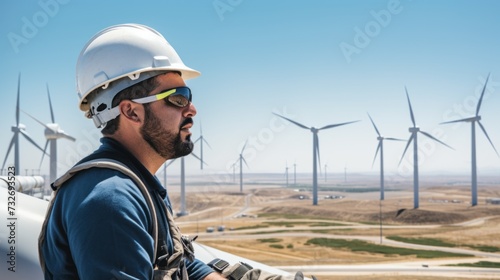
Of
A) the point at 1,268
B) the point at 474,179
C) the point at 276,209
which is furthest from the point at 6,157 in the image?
the point at 474,179

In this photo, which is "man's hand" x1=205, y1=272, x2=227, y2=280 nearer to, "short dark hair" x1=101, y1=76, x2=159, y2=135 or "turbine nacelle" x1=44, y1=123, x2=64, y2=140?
"short dark hair" x1=101, y1=76, x2=159, y2=135

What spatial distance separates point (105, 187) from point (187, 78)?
5.64 ft

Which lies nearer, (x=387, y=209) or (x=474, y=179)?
(x=474, y=179)

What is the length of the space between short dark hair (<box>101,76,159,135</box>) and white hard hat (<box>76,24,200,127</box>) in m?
0.03

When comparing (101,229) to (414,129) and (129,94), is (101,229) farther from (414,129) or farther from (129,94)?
(414,129)

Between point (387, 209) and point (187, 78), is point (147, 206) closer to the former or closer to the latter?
point (187, 78)

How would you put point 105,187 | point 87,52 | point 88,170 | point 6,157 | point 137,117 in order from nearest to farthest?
point 105,187 < point 88,170 < point 137,117 < point 87,52 < point 6,157

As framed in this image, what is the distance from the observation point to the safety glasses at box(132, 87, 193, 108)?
3.22 meters

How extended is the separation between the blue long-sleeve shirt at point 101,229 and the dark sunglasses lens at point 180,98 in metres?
0.79

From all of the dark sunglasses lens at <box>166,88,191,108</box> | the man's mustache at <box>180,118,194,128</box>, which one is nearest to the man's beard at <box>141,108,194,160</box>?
the man's mustache at <box>180,118,194,128</box>

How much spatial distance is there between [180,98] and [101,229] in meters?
1.24

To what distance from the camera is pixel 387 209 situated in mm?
123750

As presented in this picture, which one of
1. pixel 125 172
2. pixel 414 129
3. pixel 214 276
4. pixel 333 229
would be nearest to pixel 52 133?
pixel 333 229

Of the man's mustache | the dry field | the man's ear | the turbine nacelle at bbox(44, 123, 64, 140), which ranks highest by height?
the turbine nacelle at bbox(44, 123, 64, 140)
